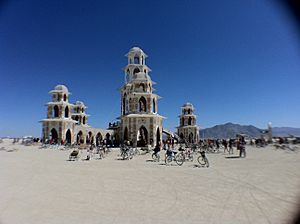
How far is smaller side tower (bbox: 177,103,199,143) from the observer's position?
55625 millimetres

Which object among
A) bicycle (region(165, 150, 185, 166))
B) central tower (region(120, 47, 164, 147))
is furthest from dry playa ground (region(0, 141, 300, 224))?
central tower (region(120, 47, 164, 147))

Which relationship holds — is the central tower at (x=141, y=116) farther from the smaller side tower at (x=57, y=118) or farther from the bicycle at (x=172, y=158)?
the bicycle at (x=172, y=158)

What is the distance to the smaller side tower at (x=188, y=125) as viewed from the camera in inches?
2190

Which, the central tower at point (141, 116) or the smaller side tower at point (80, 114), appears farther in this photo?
the smaller side tower at point (80, 114)

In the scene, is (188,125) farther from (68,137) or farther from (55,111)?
(55,111)

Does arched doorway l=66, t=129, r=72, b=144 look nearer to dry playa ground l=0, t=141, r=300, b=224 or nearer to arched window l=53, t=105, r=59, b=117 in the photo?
arched window l=53, t=105, r=59, b=117

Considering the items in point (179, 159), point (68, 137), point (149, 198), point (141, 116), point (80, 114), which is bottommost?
point (149, 198)

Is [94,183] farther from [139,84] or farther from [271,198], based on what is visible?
[139,84]

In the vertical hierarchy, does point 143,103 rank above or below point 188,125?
above

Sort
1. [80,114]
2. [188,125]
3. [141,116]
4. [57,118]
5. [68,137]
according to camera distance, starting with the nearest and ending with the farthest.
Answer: [141,116] < [57,118] < [68,137] < [80,114] < [188,125]

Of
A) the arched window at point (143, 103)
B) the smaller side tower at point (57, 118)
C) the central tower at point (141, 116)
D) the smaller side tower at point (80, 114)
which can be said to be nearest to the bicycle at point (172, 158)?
the central tower at point (141, 116)

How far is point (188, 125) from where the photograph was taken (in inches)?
2215

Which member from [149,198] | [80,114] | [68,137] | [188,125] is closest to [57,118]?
[68,137]

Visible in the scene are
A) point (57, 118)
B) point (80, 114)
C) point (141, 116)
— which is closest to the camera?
point (141, 116)
